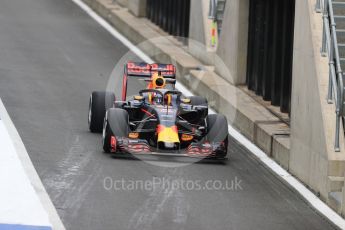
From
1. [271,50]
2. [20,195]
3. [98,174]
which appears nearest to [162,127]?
[98,174]

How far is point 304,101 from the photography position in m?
18.6

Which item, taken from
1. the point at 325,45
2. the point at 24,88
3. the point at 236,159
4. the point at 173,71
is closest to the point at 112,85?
the point at 24,88

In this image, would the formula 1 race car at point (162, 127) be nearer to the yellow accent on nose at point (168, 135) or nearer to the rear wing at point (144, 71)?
the yellow accent on nose at point (168, 135)

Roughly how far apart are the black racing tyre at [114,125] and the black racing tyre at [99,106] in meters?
1.26

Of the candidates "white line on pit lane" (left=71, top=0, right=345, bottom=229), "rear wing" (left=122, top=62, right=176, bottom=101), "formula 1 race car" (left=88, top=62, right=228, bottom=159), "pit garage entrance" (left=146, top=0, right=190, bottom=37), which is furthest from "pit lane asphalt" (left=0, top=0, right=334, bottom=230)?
"pit garage entrance" (left=146, top=0, right=190, bottom=37)

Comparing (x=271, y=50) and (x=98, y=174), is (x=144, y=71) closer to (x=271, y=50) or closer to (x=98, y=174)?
(x=98, y=174)

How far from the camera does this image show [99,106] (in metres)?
20.3

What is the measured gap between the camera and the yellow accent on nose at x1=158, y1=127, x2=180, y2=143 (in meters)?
18.5

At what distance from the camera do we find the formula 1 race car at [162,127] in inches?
733

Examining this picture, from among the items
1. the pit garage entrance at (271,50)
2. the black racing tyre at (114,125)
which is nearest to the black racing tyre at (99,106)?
the black racing tyre at (114,125)

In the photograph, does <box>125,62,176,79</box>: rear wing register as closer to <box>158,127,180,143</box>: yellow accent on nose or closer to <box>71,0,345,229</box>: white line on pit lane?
<box>71,0,345,229</box>: white line on pit lane

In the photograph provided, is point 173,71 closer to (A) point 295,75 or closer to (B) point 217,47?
(A) point 295,75

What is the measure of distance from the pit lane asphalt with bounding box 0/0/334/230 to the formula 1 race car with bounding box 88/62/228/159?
0.90ft

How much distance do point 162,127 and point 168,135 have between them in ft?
0.62
